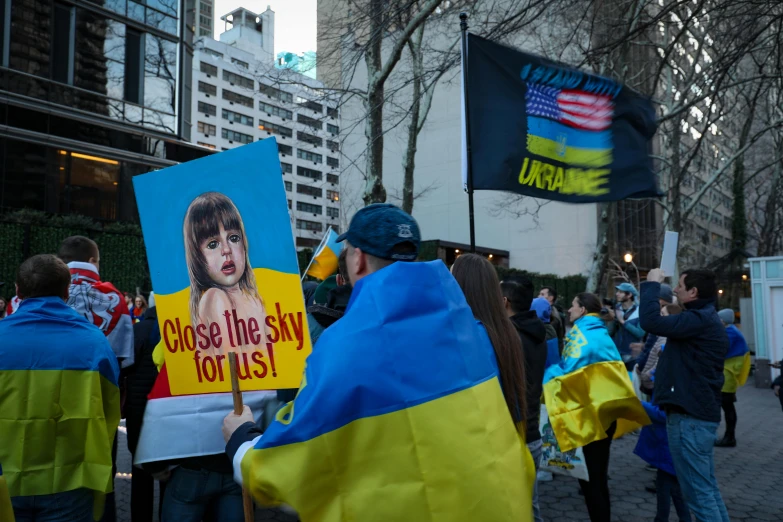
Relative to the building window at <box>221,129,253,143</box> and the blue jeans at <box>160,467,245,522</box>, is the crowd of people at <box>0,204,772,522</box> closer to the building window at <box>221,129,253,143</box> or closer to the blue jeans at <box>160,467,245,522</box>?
the blue jeans at <box>160,467,245,522</box>

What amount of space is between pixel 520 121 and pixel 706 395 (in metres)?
2.39

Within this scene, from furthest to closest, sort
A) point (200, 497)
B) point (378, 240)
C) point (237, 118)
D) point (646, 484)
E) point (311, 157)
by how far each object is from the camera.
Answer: point (311, 157)
point (237, 118)
point (646, 484)
point (200, 497)
point (378, 240)

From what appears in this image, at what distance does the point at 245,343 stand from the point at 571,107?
12.5 feet

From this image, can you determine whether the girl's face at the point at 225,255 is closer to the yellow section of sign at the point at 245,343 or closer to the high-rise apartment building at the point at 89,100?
the yellow section of sign at the point at 245,343

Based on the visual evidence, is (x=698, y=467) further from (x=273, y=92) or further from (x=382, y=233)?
(x=273, y=92)

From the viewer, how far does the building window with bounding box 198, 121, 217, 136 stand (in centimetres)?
8306

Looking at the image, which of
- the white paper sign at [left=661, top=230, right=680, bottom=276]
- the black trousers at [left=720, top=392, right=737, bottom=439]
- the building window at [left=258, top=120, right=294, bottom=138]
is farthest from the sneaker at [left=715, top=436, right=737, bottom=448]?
the building window at [left=258, top=120, right=294, bottom=138]

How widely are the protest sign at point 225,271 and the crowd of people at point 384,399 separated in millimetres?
212

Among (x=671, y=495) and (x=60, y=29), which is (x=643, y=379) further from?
(x=60, y=29)

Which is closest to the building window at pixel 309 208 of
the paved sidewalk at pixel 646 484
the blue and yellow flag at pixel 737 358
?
the paved sidewalk at pixel 646 484

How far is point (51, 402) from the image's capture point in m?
3.11

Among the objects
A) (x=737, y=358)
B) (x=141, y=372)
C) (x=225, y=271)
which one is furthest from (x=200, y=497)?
(x=737, y=358)

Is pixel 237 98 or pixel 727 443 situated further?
pixel 237 98

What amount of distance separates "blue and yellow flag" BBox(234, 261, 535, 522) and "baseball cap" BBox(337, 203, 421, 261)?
164mm
